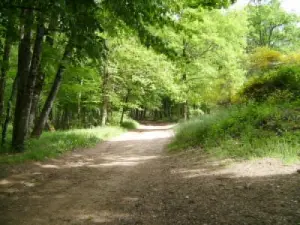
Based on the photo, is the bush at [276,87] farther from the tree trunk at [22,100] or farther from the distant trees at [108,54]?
the tree trunk at [22,100]

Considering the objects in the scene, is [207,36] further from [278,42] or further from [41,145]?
[278,42]

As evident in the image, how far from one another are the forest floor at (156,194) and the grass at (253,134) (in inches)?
19.2

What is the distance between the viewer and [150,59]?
888 inches

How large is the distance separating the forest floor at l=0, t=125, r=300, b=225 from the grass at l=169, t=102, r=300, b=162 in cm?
49

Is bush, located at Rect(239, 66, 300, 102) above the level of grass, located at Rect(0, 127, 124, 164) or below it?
above

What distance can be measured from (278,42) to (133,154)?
40.6 m

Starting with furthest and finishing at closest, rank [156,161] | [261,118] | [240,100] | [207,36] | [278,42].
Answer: [278,42], [207,36], [240,100], [156,161], [261,118]

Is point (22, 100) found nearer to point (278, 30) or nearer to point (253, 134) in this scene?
point (253, 134)

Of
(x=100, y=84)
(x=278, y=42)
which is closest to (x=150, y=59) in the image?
(x=100, y=84)

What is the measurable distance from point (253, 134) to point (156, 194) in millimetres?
4165

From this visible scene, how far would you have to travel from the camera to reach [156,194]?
5824mm

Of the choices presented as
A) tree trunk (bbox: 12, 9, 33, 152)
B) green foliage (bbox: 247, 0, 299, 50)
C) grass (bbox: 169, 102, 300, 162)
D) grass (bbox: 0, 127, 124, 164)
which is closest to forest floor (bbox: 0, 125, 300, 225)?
grass (bbox: 169, 102, 300, 162)

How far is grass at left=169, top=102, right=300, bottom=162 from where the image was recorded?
7070mm

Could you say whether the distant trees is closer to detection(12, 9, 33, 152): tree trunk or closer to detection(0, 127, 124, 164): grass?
detection(12, 9, 33, 152): tree trunk
